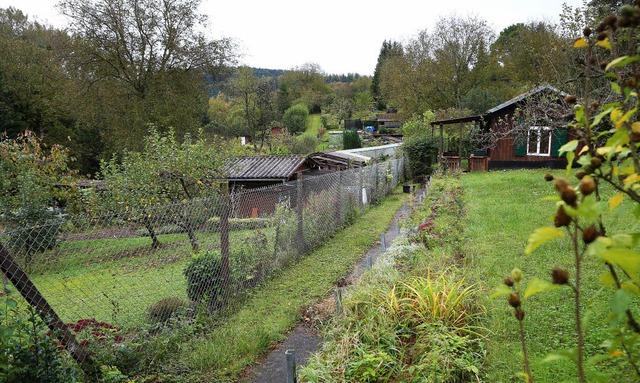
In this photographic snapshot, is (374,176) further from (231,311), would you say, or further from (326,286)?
(231,311)

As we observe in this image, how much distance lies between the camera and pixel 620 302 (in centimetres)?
88

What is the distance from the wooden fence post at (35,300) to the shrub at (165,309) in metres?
1.15

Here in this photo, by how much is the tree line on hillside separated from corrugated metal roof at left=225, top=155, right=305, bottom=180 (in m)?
3.76

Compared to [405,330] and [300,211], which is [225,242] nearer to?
[300,211]

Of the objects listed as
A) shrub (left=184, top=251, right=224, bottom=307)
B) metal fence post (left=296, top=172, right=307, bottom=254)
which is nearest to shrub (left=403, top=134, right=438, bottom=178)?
metal fence post (left=296, top=172, right=307, bottom=254)

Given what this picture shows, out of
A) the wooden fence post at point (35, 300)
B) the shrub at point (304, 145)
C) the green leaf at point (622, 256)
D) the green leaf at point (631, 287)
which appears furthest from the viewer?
the shrub at point (304, 145)

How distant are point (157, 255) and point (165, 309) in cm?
71

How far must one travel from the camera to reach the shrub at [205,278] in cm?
536

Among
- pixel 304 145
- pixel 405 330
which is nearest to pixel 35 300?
pixel 405 330

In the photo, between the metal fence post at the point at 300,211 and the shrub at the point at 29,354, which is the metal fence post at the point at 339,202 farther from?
the shrub at the point at 29,354

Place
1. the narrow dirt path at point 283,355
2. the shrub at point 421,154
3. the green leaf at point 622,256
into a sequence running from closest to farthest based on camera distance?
the green leaf at point 622,256
the narrow dirt path at point 283,355
the shrub at point 421,154

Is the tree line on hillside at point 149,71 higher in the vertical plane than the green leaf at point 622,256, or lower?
higher

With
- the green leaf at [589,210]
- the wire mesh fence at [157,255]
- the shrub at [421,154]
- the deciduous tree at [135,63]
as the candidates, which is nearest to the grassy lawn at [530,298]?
the green leaf at [589,210]

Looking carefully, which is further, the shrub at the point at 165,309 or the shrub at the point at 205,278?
the shrub at the point at 205,278
